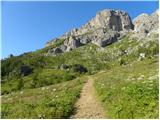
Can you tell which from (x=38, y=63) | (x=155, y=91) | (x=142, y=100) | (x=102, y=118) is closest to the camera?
(x=102, y=118)

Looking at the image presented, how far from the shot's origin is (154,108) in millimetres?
21062

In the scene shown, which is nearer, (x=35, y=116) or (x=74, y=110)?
(x=35, y=116)

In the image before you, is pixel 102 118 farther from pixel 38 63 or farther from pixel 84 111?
pixel 38 63

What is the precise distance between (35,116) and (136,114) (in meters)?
6.86

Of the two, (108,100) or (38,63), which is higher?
(38,63)

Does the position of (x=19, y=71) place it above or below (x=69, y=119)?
above

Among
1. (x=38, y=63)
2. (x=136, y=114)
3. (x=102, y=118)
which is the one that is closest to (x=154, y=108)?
(x=136, y=114)

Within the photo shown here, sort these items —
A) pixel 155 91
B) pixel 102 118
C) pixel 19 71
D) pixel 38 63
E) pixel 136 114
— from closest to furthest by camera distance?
pixel 136 114 < pixel 102 118 < pixel 155 91 < pixel 19 71 < pixel 38 63

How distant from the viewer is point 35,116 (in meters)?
23.4

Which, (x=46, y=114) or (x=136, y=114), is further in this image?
(x=46, y=114)

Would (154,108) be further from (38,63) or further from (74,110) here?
(38,63)

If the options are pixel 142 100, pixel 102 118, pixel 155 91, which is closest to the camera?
pixel 102 118

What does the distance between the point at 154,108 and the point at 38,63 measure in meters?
180

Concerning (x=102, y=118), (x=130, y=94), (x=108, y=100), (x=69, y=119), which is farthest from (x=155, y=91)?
(x=69, y=119)
